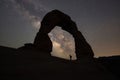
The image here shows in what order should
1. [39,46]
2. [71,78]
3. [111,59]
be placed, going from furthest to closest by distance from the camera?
[39,46]
[111,59]
[71,78]

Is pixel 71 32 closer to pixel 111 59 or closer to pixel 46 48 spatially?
pixel 46 48

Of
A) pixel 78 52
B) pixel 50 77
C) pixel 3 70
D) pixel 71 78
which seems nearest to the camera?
pixel 3 70

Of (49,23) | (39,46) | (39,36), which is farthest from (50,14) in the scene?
(39,46)

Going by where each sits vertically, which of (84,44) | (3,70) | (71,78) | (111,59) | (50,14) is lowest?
(71,78)

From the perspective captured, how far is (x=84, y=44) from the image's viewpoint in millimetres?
24016

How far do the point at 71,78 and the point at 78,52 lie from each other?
18.6 metres

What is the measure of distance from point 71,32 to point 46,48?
23.3 ft

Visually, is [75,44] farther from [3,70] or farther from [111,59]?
[3,70]

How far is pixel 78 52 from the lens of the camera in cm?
2356

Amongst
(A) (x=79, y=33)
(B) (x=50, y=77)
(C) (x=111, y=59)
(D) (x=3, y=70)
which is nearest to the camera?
(D) (x=3, y=70)

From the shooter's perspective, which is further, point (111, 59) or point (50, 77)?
point (111, 59)

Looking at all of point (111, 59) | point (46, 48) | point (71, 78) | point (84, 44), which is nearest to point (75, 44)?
point (84, 44)

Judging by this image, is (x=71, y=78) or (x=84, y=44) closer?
(x=71, y=78)

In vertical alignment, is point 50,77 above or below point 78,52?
below
